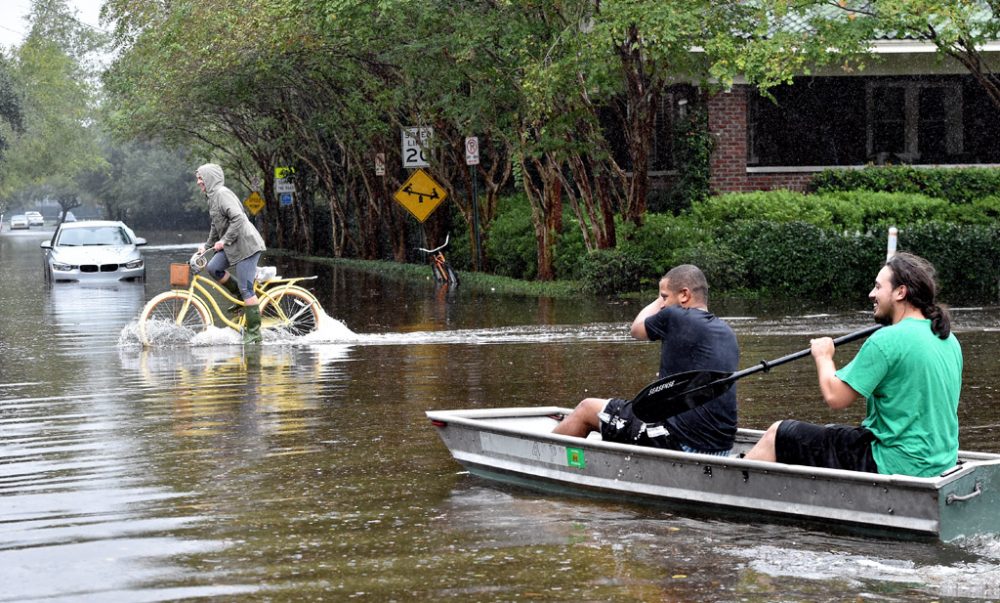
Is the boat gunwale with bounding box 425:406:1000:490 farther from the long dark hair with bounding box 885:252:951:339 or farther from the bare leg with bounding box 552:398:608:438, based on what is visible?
the long dark hair with bounding box 885:252:951:339

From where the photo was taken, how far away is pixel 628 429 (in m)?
8.32

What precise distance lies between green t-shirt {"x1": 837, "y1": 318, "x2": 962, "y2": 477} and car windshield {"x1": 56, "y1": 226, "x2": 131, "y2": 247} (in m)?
27.4

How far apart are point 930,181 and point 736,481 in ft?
78.5

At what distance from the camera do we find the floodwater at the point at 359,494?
6652 mm

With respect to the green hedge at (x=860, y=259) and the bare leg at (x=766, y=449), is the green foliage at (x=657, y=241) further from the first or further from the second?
the bare leg at (x=766, y=449)

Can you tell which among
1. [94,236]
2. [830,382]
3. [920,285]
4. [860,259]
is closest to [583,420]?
[830,382]

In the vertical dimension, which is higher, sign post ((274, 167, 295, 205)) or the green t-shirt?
sign post ((274, 167, 295, 205))

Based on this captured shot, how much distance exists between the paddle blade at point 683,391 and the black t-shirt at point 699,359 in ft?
0.38

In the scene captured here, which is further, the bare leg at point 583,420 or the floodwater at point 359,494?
the bare leg at point 583,420

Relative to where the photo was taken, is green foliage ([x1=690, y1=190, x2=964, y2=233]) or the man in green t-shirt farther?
green foliage ([x1=690, y1=190, x2=964, y2=233])

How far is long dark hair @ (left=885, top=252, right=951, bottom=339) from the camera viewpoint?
7254 millimetres

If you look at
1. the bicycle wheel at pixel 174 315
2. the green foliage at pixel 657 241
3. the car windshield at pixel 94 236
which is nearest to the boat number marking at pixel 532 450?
the bicycle wheel at pixel 174 315

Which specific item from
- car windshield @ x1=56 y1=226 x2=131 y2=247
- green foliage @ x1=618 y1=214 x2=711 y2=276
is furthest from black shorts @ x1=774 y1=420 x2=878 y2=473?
car windshield @ x1=56 y1=226 x2=131 y2=247

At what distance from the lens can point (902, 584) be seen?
653cm
